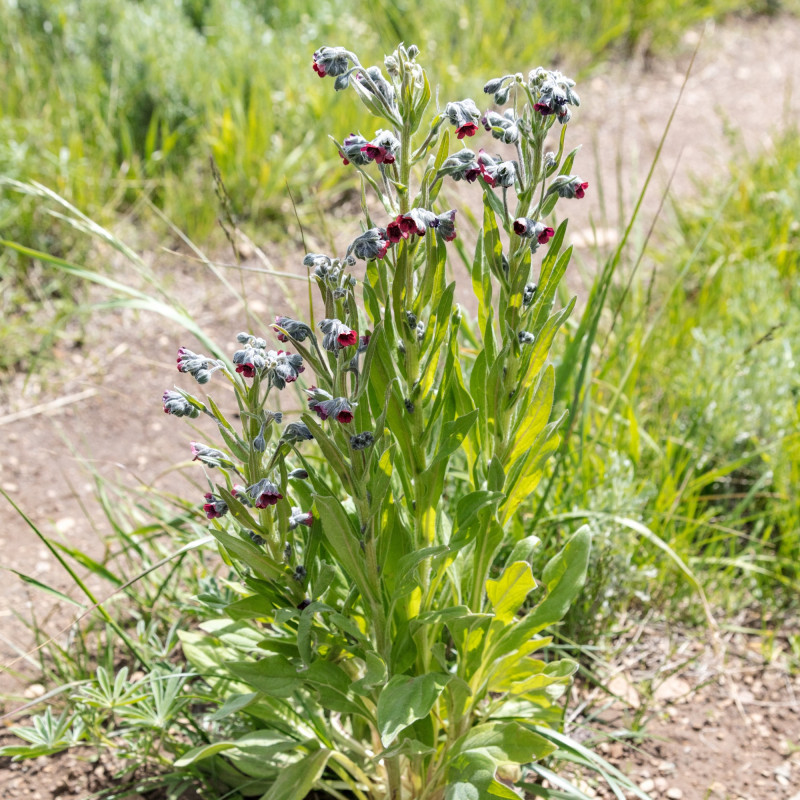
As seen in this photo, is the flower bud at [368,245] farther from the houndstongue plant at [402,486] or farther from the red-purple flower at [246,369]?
the red-purple flower at [246,369]

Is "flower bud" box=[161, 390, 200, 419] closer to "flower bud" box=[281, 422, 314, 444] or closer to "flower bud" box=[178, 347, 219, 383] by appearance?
"flower bud" box=[178, 347, 219, 383]

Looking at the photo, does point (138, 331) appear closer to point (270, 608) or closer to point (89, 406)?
point (89, 406)

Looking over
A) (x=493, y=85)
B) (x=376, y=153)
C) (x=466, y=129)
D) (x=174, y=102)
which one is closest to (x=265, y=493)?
(x=376, y=153)

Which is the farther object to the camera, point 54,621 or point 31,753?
point 54,621

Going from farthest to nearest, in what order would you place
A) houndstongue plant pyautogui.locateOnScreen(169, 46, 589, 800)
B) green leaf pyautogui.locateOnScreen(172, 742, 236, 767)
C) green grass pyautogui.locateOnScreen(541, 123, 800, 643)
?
green grass pyautogui.locateOnScreen(541, 123, 800, 643) → green leaf pyautogui.locateOnScreen(172, 742, 236, 767) → houndstongue plant pyautogui.locateOnScreen(169, 46, 589, 800)

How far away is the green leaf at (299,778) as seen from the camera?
187cm

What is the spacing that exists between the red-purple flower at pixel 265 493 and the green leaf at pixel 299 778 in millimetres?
701

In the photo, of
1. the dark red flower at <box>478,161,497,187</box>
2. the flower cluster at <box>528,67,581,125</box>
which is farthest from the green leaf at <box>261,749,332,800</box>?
the flower cluster at <box>528,67,581,125</box>

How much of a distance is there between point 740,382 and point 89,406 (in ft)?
8.11

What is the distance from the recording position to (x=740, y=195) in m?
4.32

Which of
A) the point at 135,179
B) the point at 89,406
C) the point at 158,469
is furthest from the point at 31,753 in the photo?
the point at 135,179

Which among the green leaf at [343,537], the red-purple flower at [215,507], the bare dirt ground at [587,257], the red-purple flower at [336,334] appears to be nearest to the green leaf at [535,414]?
the green leaf at [343,537]

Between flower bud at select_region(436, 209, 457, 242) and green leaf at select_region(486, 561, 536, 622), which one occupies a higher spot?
flower bud at select_region(436, 209, 457, 242)

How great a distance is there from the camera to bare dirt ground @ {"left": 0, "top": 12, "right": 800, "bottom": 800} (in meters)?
2.35
